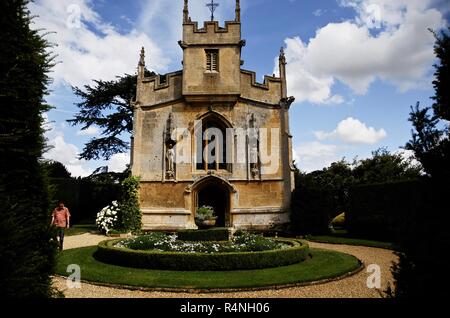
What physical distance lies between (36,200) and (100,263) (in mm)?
6854

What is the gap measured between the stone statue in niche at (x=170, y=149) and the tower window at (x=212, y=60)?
3729mm

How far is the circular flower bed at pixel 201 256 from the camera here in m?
9.44

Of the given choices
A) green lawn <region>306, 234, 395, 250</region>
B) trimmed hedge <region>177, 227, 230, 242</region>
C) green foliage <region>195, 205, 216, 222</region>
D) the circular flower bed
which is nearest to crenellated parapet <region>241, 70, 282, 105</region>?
green foliage <region>195, 205, 216, 222</region>

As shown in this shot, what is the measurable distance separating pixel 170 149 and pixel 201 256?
10.2 metres

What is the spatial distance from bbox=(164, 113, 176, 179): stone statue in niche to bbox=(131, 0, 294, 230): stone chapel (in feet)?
Result: 0.18

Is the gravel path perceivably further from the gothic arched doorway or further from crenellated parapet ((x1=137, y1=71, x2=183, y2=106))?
crenellated parapet ((x1=137, y1=71, x2=183, y2=106))

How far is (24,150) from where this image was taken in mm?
4148

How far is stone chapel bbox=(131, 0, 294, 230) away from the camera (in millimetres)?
18531

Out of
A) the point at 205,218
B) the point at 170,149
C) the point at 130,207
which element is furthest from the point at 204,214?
the point at 170,149

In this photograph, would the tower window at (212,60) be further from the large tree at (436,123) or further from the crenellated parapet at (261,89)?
the large tree at (436,123)
